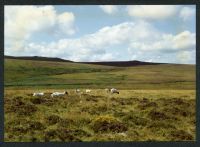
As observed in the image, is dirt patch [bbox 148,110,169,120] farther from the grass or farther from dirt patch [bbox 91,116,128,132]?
dirt patch [bbox 91,116,128,132]

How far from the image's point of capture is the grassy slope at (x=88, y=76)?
25312mm

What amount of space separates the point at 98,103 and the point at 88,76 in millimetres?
2831

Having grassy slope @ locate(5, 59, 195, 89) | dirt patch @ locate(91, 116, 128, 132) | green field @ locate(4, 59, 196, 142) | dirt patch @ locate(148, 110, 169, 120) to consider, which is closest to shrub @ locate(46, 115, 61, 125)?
green field @ locate(4, 59, 196, 142)

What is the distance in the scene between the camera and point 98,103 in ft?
77.0

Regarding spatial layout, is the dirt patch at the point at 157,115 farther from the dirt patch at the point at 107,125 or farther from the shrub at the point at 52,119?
the shrub at the point at 52,119

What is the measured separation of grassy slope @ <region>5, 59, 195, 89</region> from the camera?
997 inches

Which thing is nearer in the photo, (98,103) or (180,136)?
(180,136)

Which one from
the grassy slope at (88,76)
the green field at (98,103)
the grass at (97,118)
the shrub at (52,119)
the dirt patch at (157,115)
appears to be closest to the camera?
the grass at (97,118)

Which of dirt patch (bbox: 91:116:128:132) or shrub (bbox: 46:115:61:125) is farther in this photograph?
shrub (bbox: 46:115:61:125)

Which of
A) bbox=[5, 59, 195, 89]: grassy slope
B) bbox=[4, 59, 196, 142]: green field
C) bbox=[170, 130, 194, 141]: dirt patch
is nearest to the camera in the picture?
bbox=[4, 59, 196, 142]: green field

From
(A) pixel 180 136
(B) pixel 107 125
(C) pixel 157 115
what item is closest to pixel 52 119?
(B) pixel 107 125

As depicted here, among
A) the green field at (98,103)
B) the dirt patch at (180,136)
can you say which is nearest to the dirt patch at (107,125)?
the green field at (98,103)

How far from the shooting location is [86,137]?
19891 millimetres

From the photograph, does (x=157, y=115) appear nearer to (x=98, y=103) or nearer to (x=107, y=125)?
(x=107, y=125)
